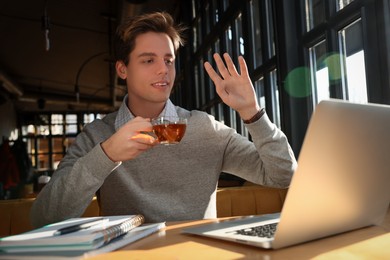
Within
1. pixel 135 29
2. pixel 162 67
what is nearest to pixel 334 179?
pixel 162 67

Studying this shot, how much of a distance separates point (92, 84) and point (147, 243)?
13.3m

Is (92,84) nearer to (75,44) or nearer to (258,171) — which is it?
(75,44)

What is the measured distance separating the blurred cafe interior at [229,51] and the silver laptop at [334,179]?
1132 millimetres

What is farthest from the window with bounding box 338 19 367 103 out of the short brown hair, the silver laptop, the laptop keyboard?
the laptop keyboard

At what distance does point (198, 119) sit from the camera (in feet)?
6.37

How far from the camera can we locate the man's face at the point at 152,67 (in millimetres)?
1821

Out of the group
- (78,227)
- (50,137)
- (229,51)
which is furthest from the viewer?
(50,137)

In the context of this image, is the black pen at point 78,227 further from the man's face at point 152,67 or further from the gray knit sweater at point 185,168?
the man's face at point 152,67

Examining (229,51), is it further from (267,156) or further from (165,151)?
(267,156)

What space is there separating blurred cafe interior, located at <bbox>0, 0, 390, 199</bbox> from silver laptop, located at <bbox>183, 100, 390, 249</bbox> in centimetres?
113

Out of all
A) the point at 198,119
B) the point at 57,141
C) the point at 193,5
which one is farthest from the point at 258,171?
the point at 57,141

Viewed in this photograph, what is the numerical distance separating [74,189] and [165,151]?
535mm

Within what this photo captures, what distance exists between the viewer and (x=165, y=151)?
1831 millimetres

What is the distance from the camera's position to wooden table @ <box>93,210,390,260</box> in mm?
860
